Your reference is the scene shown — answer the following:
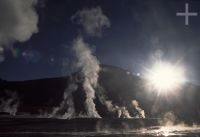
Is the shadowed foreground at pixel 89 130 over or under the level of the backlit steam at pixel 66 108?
under

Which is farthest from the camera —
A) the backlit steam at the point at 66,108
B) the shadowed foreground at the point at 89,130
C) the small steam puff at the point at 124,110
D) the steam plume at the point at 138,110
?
the steam plume at the point at 138,110

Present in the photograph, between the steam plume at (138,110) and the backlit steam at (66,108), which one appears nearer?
the backlit steam at (66,108)

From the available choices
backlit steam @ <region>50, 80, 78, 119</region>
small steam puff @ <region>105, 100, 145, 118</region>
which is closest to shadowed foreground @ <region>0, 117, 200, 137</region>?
backlit steam @ <region>50, 80, 78, 119</region>

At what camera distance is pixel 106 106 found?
16525 cm

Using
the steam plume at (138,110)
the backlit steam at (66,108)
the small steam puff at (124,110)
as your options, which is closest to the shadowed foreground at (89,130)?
the backlit steam at (66,108)

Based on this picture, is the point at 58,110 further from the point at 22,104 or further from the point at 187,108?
the point at 187,108

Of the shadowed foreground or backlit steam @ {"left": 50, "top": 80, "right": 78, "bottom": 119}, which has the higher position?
backlit steam @ {"left": 50, "top": 80, "right": 78, "bottom": 119}

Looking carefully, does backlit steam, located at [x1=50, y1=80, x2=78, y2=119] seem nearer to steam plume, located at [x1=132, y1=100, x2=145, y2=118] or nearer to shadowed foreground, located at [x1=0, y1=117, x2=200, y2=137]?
steam plume, located at [x1=132, y1=100, x2=145, y2=118]

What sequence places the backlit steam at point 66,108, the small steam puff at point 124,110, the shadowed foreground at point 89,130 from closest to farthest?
the shadowed foreground at point 89,130 < the backlit steam at point 66,108 < the small steam puff at point 124,110

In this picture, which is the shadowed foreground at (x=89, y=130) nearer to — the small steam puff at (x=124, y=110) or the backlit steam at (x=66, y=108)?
the backlit steam at (x=66, y=108)

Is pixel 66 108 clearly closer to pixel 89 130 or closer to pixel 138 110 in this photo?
pixel 138 110

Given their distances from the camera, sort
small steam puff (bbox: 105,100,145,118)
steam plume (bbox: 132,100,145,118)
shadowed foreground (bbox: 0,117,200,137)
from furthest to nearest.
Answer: steam plume (bbox: 132,100,145,118) < small steam puff (bbox: 105,100,145,118) < shadowed foreground (bbox: 0,117,200,137)

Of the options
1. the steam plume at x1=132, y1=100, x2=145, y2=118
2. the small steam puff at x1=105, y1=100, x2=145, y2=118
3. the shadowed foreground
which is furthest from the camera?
the steam plume at x1=132, y1=100, x2=145, y2=118

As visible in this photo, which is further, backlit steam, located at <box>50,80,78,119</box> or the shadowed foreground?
backlit steam, located at <box>50,80,78,119</box>
